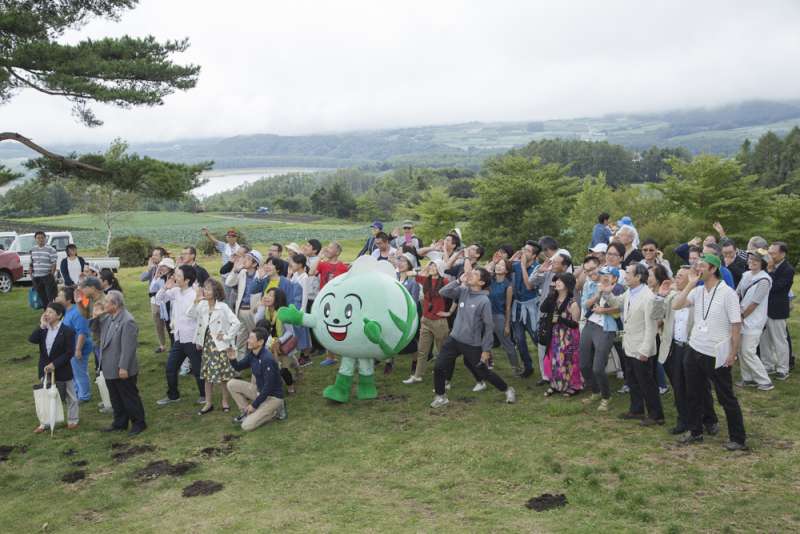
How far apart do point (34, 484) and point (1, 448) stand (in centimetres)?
151

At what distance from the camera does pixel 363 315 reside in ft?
28.4

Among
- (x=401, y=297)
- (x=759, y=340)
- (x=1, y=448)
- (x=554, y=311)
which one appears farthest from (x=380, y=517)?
(x=759, y=340)

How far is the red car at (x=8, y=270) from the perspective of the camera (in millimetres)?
20594

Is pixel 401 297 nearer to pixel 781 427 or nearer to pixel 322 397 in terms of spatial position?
pixel 322 397

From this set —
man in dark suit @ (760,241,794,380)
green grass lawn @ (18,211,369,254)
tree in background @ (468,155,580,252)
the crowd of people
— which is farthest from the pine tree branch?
green grass lawn @ (18,211,369,254)

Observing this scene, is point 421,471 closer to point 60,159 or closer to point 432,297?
point 432,297

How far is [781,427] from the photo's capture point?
7.59 meters

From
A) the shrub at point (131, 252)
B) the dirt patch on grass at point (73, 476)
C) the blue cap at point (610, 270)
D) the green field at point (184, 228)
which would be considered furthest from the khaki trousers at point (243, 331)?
the green field at point (184, 228)

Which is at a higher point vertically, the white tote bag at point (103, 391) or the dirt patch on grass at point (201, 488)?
the white tote bag at point (103, 391)

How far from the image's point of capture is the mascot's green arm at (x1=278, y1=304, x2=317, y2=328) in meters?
8.83

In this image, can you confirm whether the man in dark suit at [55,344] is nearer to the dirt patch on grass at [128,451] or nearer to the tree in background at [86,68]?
the dirt patch on grass at [128,451]

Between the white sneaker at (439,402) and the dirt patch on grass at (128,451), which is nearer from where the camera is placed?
the dirt patch on grass at (128,451)

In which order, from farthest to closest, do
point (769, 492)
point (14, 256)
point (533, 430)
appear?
point (14, 256) → point (533, 430) → point (769, 492)

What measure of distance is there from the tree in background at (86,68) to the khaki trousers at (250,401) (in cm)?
825
